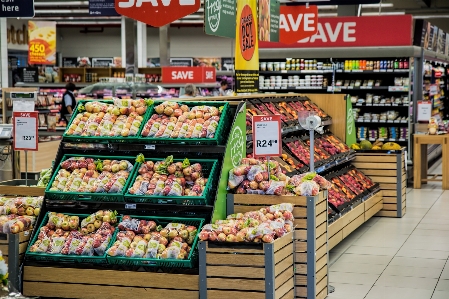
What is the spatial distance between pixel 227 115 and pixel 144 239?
46.6 inches

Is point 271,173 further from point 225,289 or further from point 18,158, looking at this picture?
point 18,158

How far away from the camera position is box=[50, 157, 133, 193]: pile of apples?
17.3 ft

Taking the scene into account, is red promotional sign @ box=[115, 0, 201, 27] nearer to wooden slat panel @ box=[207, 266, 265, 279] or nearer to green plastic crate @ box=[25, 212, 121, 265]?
green plastic crate @ box=[25, 212, 121, 265]

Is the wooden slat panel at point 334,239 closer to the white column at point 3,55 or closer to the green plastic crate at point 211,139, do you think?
the green plastic crate at point 211,139

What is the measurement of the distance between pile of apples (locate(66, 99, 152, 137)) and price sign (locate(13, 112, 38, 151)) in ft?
2.10

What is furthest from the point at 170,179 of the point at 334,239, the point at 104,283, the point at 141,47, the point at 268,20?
the point at 141,47

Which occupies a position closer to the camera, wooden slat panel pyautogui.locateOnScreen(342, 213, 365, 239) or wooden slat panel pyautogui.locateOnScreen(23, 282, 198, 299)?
wooden slat panel pyautogui.locateOnScreen(23, 282, 198, 299)

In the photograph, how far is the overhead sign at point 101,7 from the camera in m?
15.0

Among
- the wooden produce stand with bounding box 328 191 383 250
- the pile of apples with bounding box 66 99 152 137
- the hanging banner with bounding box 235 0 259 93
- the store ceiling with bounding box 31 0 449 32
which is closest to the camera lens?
the pile of apples with bounding box 66 99 152 137

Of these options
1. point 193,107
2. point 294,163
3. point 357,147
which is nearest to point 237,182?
point 193,107

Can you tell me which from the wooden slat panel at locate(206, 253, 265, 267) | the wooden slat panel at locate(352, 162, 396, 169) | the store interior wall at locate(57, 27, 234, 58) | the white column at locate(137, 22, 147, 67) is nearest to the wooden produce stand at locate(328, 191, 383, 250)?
the wooden slat panel at locate(352, 162, 396, 169)

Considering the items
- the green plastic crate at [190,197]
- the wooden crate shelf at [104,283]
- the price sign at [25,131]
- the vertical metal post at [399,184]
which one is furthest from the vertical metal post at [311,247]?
the vertical metal post at [399,184]

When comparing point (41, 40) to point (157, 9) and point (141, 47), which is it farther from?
point (157, 9)

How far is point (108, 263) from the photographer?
504 centimetres
